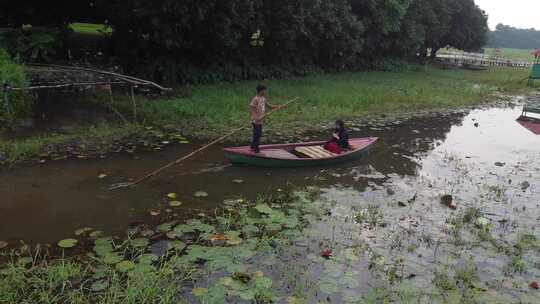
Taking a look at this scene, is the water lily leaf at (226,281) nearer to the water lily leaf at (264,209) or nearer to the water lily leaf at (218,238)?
the water lily leaf at (218,238)

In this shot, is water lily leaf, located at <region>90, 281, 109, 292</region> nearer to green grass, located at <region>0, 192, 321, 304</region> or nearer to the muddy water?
green grass, located at <region>0, 192, 321, 304</region>

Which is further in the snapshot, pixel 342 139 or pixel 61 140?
pixel 342 139

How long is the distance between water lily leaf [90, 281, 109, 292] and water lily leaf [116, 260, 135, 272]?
273 mm

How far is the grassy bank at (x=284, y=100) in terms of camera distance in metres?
11.0

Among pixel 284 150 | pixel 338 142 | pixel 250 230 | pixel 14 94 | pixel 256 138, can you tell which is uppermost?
pixel 14 94

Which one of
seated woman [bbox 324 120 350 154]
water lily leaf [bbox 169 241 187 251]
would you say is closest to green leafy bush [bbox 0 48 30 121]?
water lily leaf [bbox 169 241 187 251]

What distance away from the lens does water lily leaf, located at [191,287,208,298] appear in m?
4.86

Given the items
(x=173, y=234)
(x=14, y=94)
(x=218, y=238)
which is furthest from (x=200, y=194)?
(x=14, y=94)

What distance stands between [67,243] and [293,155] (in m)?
5.32

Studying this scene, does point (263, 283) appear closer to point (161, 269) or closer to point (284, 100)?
point (161, 269)

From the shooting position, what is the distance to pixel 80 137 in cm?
1044

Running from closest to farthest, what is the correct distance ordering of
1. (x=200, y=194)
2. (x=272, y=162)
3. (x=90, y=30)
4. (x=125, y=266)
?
(x=125, y=266) → (x=200, y=194) → (x=272, y=162) → (x=90, y=30)

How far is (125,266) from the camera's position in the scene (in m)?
5.25

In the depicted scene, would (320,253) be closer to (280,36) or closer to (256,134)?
(256,134)
